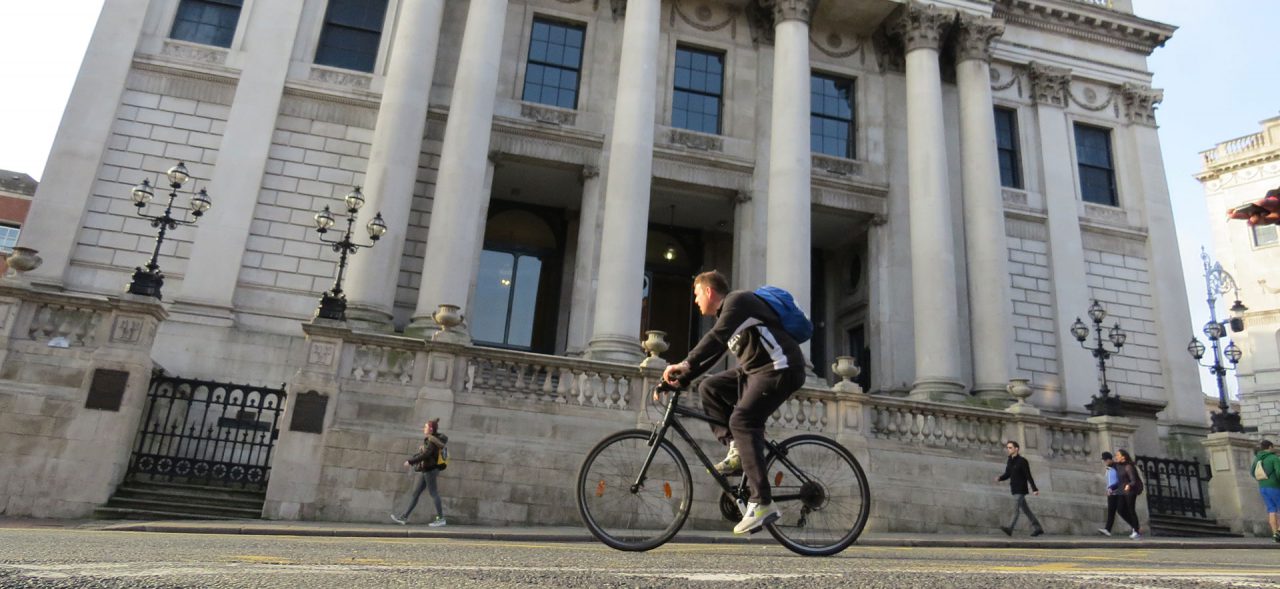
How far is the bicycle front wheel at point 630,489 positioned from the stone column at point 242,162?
1573 cm

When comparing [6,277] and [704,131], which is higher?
[704,131]

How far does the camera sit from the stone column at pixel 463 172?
17.8 m

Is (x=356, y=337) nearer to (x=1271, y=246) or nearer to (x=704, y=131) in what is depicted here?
(x=704, y=131)

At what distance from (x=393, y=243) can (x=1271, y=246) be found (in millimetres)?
51470

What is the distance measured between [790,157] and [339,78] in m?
12.8

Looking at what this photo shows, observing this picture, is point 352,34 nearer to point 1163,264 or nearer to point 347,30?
point 347,30

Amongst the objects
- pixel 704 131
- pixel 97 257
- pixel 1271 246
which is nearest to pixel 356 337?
pixel 97 257

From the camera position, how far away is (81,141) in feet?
62.1

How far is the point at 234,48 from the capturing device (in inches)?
812

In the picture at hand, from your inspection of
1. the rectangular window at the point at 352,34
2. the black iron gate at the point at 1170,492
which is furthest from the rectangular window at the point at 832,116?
the rectangular window at the point at 352,34

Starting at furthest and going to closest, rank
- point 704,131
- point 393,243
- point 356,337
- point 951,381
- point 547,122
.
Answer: point 704,131 < point 547,122 < point 951,381 < point 393,243 < point 356,337

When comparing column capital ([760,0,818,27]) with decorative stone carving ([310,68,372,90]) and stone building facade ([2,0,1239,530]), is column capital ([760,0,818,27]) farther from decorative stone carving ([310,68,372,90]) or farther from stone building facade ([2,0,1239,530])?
decorative stone carving ([310,68,372,90])

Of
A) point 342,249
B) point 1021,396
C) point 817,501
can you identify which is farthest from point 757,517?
point 1021,396

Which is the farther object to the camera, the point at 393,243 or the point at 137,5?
the point at 137,5
